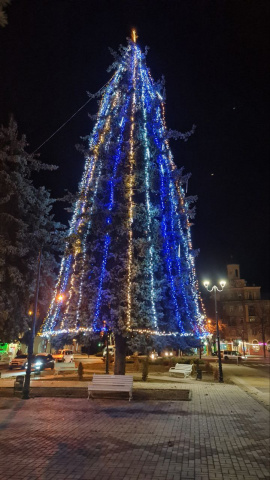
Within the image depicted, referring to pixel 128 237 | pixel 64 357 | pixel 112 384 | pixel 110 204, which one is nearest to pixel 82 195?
pixel 110 204

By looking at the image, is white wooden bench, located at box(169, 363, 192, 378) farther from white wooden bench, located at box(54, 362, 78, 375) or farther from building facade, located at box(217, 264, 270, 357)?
building facade, located at box(217, 264, 270, 357)

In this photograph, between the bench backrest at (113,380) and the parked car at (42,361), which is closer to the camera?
the bench backrest at (113,380)

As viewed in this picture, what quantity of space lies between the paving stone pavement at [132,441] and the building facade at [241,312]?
67025mm

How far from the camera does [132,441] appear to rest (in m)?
7.53

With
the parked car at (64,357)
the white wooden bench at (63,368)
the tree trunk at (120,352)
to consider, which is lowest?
the white wooden bench at (63,368)

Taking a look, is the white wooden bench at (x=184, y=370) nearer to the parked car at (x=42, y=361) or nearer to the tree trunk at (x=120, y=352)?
the tree trunk at (x=120, y=352)

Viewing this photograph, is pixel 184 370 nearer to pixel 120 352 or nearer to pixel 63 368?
pixel 63 368

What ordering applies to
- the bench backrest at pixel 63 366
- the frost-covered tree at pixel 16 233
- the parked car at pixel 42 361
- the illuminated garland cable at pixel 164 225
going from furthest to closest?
the parked car at pixel 42 361 → the bench backrest at pixel 63 366 → the frost-covered tree at pixel 16 233 → the illuminated garland cable at pixel 164 225

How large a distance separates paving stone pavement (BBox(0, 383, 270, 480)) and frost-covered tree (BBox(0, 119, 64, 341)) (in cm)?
641

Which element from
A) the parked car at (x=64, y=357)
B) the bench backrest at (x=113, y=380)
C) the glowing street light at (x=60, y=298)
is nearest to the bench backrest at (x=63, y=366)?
the parked car at (x=64, y=357)

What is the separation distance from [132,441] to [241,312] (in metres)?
74.2

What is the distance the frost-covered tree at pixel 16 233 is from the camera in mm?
17375

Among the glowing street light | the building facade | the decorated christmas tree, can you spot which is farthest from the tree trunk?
the building facade

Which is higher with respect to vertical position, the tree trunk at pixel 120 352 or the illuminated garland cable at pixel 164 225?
the illuminated garland cable at pixel 164 225
